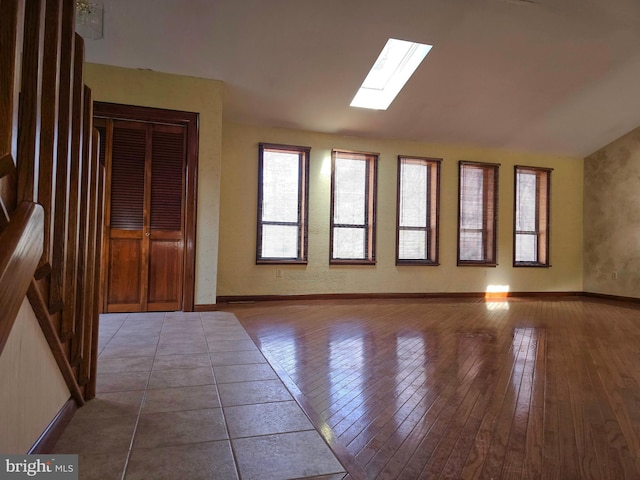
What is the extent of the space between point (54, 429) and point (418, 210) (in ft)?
20.7

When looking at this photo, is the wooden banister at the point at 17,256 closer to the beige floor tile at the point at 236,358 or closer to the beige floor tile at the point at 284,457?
the beige floor tile at the point at 284,457

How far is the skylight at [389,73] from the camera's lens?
5316 mm

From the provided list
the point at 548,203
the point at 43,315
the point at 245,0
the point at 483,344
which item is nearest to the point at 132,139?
the point at 245,0

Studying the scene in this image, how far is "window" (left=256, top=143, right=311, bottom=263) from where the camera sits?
20.6ft

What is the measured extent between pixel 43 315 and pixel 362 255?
5.63 m

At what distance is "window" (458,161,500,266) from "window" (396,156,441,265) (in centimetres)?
54

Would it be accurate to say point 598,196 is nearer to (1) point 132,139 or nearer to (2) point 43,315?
(1) point 132,139

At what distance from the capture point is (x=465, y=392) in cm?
237

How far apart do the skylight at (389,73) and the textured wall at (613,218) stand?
15.4ft

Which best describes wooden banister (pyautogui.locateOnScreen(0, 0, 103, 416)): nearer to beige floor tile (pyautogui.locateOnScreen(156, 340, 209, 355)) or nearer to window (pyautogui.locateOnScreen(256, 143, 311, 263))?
beige floor tile (pyautogui.locateOnScreen(156, 340, 209, 355))

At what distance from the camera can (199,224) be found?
489 cm

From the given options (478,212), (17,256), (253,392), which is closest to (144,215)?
(253,392)

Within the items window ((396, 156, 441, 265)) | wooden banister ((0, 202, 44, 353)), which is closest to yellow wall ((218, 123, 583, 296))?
window ((396, 156, 441, 265))

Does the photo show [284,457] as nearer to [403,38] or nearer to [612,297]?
[403,38]
